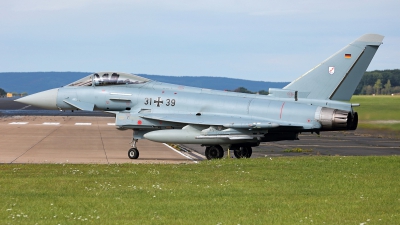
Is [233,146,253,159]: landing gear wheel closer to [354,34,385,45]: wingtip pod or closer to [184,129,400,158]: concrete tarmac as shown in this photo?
[184,129,400,158]: concrete tarmac

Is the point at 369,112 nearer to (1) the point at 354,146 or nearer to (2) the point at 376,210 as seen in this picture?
(1) the point at 354,146

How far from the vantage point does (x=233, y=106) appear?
2259 cm

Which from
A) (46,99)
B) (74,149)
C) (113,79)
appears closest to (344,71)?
(113,79)

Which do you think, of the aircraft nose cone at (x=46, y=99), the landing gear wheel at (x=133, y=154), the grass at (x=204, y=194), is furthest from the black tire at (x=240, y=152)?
the aircraft nose cone at (x=46, y=99)

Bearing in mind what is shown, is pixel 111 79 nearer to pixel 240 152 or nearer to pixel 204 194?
pixel 240 152

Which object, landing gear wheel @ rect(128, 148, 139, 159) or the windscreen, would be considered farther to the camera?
the windscreen

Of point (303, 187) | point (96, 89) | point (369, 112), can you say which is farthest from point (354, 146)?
point (303, 187)

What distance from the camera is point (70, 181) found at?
560 inches

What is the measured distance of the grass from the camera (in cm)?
1013

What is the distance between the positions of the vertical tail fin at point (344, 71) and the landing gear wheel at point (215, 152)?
138 inches

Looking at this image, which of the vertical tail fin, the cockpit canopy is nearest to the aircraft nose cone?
the cockpit canopy

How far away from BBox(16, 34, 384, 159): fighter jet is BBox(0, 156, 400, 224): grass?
3.82m

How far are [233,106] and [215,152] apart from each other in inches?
67.3

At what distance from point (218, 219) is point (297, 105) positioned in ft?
40.6
